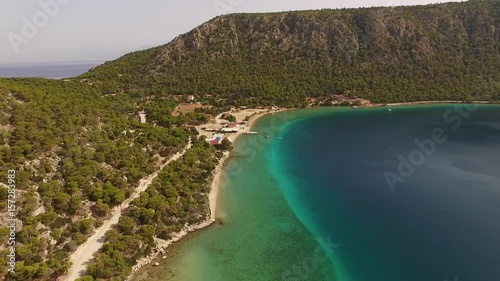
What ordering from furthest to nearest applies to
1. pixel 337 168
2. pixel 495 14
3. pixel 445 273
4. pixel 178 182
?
pixel 495 14 < pixel 337 168 < pixel 178 182 < pixel 445 273

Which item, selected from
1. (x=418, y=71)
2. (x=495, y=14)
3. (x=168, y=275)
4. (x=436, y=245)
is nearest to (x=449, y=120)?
(x=418, y=71)

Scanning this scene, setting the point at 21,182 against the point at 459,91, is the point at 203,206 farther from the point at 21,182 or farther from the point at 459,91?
the point at 459,91

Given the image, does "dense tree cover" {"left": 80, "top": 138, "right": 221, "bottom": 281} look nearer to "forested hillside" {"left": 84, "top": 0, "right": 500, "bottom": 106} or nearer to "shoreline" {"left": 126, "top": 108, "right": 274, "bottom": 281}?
"shoreline" {"left": 126, "top": 108, "right": 274, "bottom": 281}

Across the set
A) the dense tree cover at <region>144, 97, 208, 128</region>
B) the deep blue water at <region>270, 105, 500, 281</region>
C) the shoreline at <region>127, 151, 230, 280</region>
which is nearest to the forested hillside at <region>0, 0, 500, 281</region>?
the dense tree cover at <region>144, 97, 208, 128</region>

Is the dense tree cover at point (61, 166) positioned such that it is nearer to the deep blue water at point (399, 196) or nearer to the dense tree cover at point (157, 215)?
the dense tree cover at point (157, 215)

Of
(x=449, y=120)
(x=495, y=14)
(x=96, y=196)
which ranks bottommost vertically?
(x=449, y=120)
